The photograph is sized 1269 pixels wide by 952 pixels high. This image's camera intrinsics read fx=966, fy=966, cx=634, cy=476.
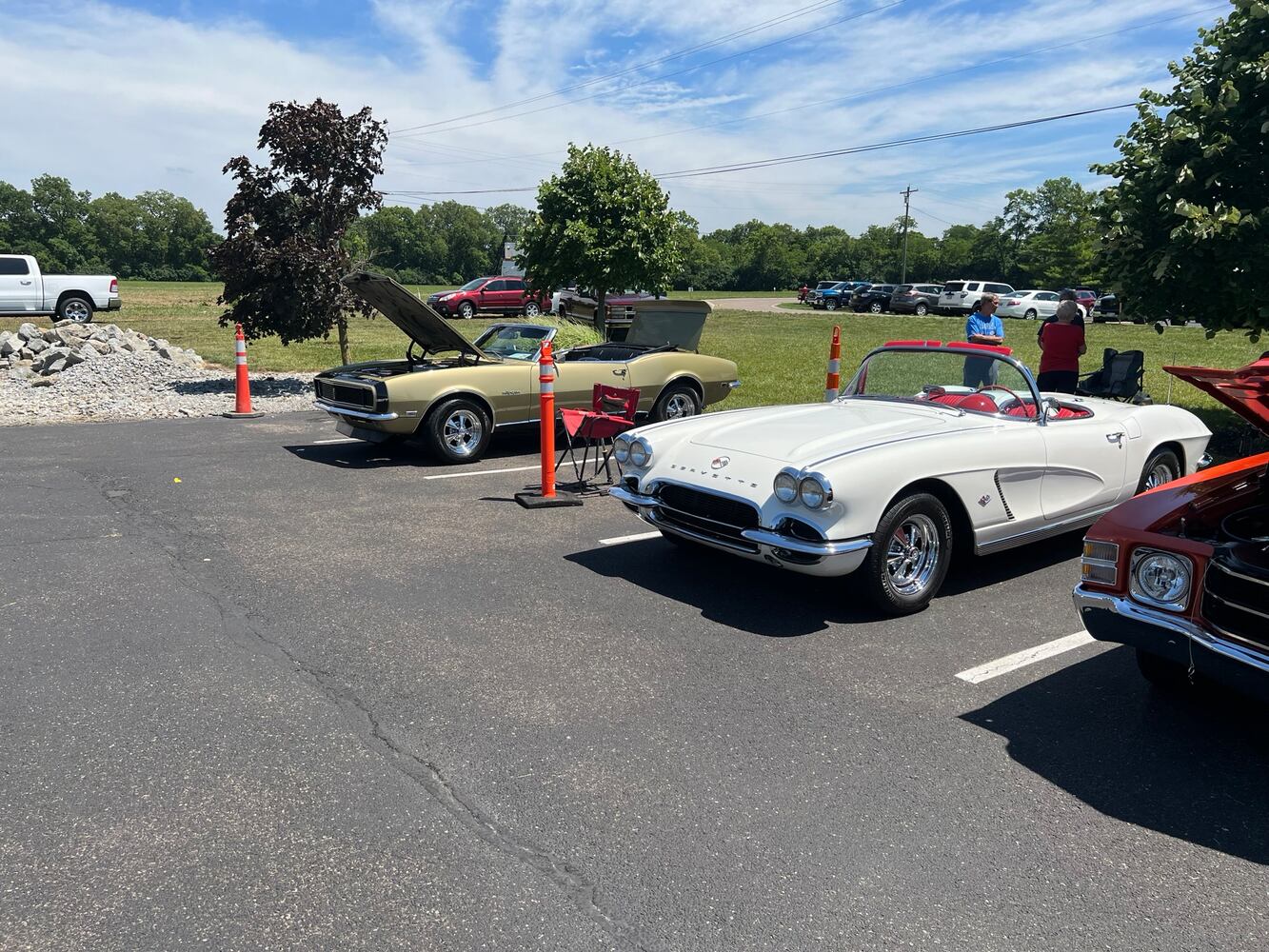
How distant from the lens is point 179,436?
10.8 metres

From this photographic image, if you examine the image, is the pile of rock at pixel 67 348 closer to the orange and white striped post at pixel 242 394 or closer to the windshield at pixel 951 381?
the orange and white striped post at pixel 242 394

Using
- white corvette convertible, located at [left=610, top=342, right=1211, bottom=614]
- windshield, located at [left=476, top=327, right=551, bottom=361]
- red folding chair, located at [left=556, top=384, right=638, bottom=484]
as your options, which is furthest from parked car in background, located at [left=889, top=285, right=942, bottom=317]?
white corvette convertible, located at [left=610, top=342, right=1211, bottom=614]

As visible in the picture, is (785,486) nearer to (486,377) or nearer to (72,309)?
(486,377)

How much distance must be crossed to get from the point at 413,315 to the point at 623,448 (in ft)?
15.0

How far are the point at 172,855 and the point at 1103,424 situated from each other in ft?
18.7

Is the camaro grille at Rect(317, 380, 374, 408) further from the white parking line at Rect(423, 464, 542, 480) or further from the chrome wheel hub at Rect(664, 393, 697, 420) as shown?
the chrome wheel hub at Rect(664, 393, 697, 420)

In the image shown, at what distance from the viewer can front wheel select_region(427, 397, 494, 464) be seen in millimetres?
9188

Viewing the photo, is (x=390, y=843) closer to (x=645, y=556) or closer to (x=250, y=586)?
(x=250, y=586)

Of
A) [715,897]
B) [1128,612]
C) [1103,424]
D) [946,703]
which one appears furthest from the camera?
[1103,424]

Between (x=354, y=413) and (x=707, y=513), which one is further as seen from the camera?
(x=354, y=413)

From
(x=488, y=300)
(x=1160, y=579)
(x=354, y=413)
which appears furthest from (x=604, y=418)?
(x=488, y=300)

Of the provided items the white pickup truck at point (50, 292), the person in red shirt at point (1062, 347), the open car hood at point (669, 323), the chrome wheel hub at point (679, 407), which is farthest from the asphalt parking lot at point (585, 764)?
the white pickup truck at point (50, 292)

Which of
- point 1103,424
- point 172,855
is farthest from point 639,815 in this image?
point 1103,424

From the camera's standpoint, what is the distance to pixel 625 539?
6.77 metres
